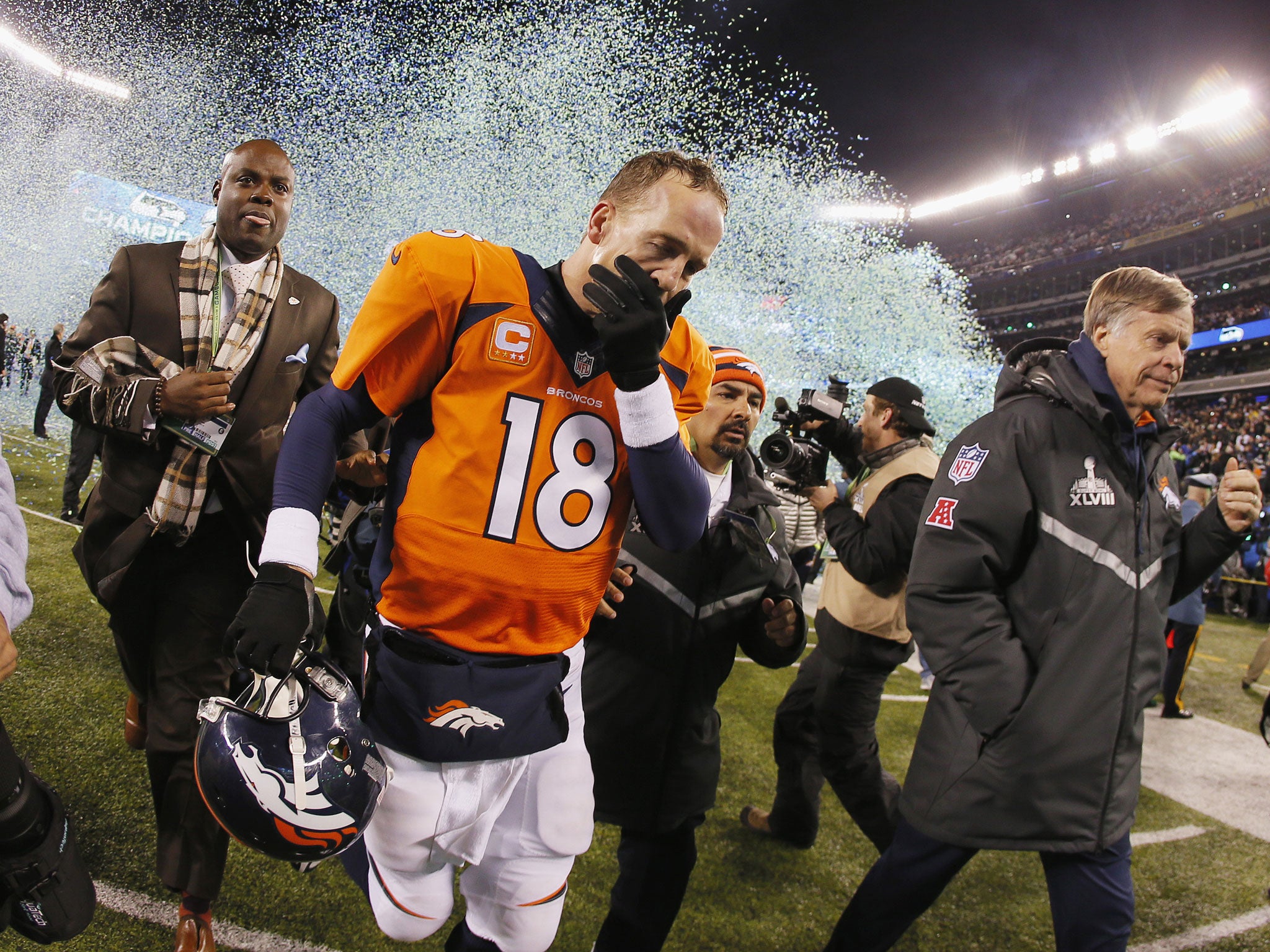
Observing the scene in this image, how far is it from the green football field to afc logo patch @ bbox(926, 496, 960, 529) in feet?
5.79

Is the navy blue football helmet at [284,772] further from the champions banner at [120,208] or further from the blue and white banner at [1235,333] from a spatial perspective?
the blue and white banner at [1235,333]

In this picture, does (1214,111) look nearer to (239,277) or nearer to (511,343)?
(239,277)

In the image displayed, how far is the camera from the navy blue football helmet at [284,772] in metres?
1.34

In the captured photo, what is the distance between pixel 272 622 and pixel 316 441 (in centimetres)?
37

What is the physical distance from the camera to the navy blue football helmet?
1.34 meters

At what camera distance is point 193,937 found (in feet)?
7.27

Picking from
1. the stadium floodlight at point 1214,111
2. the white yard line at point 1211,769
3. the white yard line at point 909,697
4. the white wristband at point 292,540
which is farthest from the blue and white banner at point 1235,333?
the white wristband at point 292,540

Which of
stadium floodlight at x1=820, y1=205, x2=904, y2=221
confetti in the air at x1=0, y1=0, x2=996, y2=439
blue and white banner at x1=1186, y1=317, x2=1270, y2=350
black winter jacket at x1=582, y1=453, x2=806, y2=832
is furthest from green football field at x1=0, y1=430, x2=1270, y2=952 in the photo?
stadium floodlight at x1=820, y1=205, x2=904, y2=221

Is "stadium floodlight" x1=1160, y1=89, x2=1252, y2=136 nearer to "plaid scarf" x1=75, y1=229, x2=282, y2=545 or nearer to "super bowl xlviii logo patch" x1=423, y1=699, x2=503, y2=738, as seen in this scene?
"plaid scarf" x1=75, y1=229, x2=282, y2=545

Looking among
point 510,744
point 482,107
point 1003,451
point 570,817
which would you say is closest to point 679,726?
point 570,817

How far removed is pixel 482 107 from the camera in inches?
838

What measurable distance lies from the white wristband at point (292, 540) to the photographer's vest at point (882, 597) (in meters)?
2.45

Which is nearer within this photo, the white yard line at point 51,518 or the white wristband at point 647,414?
the white wristband at point 647,414

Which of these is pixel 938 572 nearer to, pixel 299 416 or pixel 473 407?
pixel 473 407
